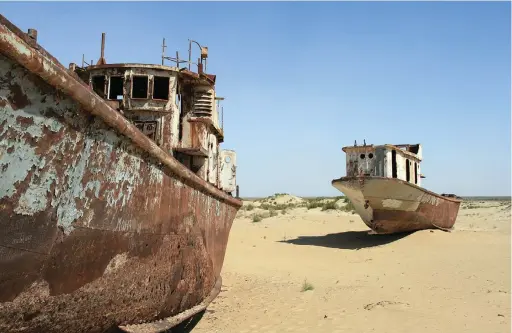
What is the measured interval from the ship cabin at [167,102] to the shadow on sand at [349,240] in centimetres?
738

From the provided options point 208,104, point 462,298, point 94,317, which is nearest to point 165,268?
point 94,317

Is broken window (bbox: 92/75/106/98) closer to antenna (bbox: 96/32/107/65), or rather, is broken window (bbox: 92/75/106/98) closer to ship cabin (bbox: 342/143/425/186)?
antenna (bbox: 96/32/107/65)

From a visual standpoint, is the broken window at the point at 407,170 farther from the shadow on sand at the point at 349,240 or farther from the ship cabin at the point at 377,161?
the shadow on sand at the point at 349,240

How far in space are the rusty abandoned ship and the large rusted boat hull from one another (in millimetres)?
7910

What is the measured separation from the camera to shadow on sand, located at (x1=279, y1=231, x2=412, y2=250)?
40.0 feet

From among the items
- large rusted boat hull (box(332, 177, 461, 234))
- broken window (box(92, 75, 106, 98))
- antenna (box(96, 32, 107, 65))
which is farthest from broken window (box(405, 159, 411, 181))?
broken window (box(92, 75, 106, 98))

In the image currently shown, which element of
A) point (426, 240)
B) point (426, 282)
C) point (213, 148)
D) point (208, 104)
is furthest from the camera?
point (426, 240)

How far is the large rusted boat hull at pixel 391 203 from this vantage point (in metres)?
11.4

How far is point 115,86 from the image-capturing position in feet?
18.5

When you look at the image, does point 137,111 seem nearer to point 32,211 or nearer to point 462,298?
point 32,211

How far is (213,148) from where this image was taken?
258 inches

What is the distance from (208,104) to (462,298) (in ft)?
15.9

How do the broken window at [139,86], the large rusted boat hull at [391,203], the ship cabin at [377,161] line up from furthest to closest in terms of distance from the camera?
the ship cabin at [377,161] < the large rusted boat hull at [391,203] < the broken window at [139,86]

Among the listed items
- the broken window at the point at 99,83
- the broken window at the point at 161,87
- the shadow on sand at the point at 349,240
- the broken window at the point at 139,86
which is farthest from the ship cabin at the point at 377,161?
the broken window at the point at 99,83
